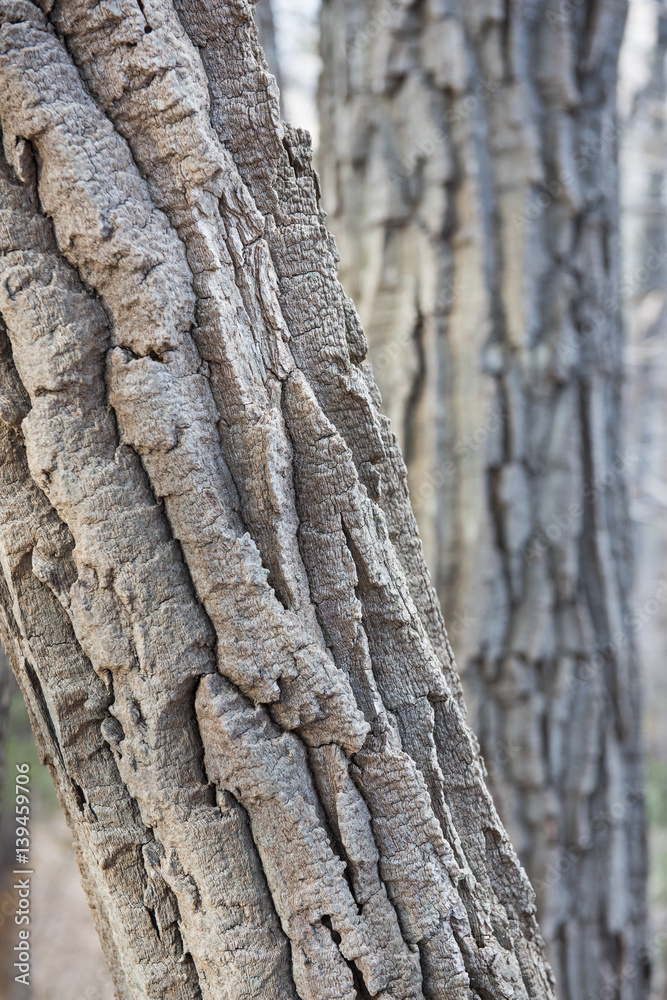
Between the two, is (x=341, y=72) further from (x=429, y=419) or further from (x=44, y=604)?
(x=44, y=604)

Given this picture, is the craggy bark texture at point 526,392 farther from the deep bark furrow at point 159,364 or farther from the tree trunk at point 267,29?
the deep bark furrow at point 159,364

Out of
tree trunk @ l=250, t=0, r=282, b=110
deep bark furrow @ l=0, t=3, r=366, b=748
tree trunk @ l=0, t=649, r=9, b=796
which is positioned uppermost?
tree trunk @ l=250, t=0, r=282, b=110

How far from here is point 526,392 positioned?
194 centimetres

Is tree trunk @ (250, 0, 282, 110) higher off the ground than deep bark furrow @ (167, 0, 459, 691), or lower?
higher

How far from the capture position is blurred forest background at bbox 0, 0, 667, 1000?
3.49 meters

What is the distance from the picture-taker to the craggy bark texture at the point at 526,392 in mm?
1889

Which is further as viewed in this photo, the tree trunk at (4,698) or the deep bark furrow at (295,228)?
the tree trunk at (4,698)

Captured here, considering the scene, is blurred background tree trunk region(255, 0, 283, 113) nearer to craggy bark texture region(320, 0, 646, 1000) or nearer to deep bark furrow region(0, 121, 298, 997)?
craggy bark texture region(320, 0, 646, 1000)

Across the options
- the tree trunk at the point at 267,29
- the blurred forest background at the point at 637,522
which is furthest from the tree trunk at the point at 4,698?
the tree trunk at the point at 267,29

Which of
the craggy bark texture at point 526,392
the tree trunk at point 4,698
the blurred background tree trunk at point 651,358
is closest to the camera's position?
the tree trunk at point 4,698

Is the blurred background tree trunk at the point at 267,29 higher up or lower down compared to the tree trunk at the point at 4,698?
higher up

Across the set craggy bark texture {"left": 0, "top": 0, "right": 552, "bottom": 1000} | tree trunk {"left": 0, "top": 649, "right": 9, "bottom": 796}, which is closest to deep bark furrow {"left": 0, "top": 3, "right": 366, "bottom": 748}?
craggy bark texture {"left": 0, "top": 0, "right": 552, "bottom": 1000}

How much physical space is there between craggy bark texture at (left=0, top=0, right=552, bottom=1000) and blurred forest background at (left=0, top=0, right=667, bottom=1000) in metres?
1.25

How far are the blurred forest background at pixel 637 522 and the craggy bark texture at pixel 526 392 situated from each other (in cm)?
22
